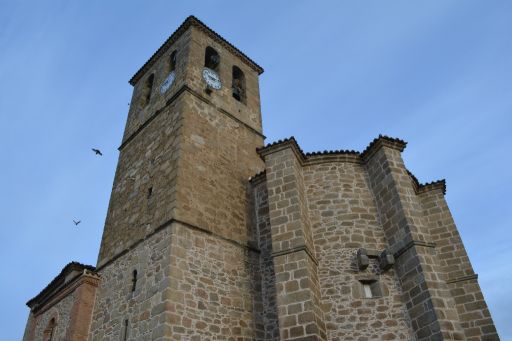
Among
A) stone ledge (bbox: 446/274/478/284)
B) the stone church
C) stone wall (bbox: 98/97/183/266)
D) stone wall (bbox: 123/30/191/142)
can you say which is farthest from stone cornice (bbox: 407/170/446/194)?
stone wall (bbox: 123/30/191/142)

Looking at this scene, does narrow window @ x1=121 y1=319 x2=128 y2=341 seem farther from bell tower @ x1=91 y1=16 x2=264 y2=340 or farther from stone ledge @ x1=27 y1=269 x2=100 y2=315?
stone ledge @ x1=27 y1=269 x2=100 y2=315

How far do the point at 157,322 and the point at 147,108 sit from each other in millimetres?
8790

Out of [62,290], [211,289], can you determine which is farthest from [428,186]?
[62,290]

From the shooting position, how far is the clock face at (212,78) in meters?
14.8

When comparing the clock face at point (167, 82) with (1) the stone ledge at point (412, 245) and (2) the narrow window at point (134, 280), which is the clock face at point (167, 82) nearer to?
(2) the narrow window at point (134, 280)

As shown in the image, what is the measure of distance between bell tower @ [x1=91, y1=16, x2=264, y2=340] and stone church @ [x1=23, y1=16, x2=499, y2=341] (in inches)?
1.5

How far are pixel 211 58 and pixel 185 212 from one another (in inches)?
338

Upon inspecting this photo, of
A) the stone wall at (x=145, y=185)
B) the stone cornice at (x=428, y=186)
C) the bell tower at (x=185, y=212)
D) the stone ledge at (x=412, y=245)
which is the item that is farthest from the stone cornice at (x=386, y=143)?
the stone wall at (x=145, y=185)

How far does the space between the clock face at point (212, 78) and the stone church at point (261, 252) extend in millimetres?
1068

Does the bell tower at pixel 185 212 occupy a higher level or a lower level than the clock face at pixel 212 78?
lower

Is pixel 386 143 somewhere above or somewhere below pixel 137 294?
above

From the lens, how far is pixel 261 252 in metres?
11.2

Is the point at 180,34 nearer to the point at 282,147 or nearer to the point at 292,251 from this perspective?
the point at 282,147

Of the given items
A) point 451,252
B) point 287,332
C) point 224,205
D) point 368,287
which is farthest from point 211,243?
point 451,252
